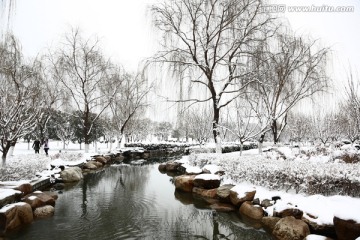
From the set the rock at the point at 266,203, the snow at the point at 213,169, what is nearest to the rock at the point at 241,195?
the rock at the point at 266,203

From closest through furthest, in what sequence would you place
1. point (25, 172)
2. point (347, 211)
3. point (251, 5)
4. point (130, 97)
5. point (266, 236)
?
point (347, 211)
point (266, 236)
point (25, 172)
point (251, 5)
point (130, 97)

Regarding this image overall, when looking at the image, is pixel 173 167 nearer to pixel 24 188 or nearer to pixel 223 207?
pixel 223 207

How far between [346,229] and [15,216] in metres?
8.02

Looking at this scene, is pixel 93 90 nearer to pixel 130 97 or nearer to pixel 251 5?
pixel 130 97

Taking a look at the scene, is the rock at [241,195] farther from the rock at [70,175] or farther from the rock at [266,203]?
the rock at [70,175]

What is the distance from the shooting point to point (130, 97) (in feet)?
103

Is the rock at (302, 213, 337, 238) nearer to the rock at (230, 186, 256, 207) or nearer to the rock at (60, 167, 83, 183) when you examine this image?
the rock at (230, 186, 256, 207)

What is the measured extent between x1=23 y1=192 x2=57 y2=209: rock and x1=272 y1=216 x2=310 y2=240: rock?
7.05m

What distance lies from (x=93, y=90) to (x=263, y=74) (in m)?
17.2

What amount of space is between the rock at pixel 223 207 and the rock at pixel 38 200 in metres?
5.56

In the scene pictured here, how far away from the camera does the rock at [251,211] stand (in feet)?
27.2

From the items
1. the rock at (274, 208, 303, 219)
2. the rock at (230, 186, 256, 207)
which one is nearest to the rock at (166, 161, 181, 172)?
the rock at (230, 186, 256, 207)

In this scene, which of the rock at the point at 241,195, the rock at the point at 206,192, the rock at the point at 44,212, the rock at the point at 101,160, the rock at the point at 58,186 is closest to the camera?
the rock at the point at 44,212

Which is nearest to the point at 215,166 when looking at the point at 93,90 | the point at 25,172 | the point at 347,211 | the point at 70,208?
the point at 70,208
